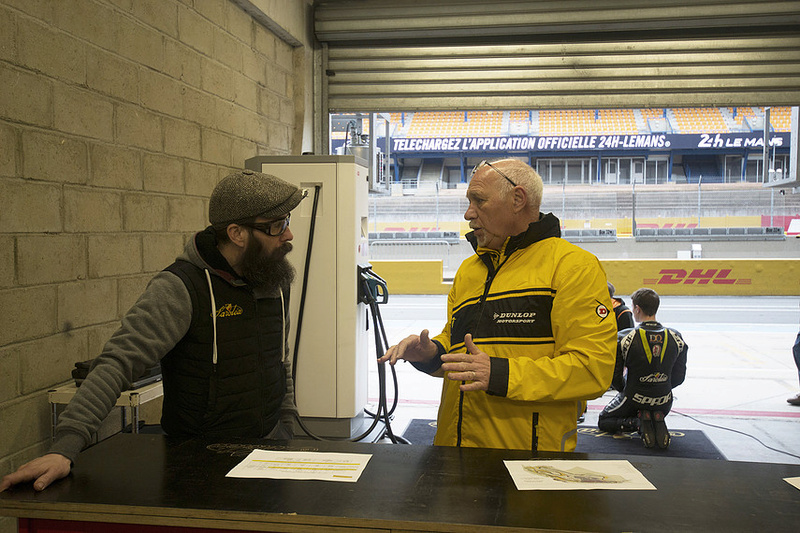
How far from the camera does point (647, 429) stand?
15.0 feet

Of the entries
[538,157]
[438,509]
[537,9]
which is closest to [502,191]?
[438,509]

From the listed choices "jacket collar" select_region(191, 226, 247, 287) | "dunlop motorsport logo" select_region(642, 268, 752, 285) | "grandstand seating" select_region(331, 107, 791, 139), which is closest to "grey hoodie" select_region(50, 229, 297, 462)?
"jacket collar" select_region(191, 226, 247, 287)

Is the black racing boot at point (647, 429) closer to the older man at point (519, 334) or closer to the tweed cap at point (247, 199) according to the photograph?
the older man at point (519, 334)

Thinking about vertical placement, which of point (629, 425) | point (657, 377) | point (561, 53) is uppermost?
point (561, 53)

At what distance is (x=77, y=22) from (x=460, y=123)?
88.9ft

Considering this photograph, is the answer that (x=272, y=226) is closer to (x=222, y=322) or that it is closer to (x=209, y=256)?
(x=209, y=256)

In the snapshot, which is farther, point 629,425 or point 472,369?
point 629,425

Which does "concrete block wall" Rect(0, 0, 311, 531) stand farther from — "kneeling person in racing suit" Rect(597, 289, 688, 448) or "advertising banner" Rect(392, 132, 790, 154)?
"advertising banner" Rect(392, 132, 790, 154)

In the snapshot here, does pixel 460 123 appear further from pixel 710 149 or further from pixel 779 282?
pixel 779 282

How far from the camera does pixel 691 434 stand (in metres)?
4.88

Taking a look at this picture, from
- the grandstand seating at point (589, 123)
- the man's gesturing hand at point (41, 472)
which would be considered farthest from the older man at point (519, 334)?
the grandstand seating at point (589, 123)

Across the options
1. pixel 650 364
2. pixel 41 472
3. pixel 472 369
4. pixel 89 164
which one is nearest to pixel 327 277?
pixel 89 164

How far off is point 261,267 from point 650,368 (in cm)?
332

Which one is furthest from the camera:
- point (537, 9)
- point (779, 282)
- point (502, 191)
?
point (779, 282)
